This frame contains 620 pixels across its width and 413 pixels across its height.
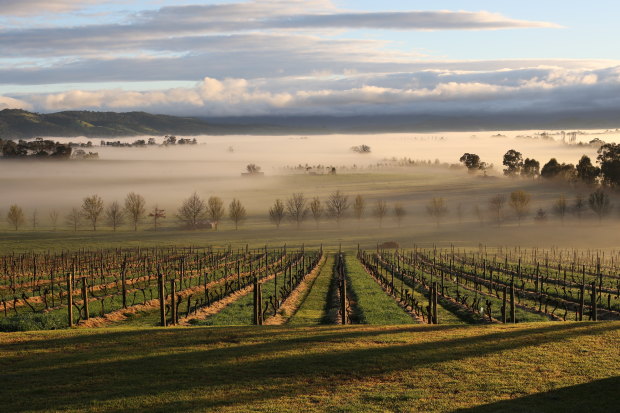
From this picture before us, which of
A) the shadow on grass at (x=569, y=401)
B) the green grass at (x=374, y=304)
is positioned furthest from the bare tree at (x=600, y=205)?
the shadow on grass at (x=569, y=401)

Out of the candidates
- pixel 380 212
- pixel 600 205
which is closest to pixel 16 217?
pixel 380 212

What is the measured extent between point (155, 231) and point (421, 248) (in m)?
63.5

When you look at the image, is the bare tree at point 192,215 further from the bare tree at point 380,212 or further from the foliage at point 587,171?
the foliage at point 587,171

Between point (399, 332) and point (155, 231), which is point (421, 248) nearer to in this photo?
point (155, 231)

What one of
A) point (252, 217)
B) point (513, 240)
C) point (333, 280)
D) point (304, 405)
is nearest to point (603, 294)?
point (333, 280)

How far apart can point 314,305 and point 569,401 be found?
29.3 m

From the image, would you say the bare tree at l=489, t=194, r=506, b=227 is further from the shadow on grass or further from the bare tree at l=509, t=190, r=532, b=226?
the shadow on grass

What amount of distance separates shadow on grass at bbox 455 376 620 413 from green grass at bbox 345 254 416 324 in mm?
17480

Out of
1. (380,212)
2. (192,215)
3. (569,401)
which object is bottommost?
(192,215)

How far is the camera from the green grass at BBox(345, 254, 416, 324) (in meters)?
38.0

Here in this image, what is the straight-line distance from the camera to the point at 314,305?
46.9 meters

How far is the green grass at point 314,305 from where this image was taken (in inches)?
1535

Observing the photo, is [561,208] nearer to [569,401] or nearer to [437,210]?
[437,210]

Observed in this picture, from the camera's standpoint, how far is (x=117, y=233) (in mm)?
157375
